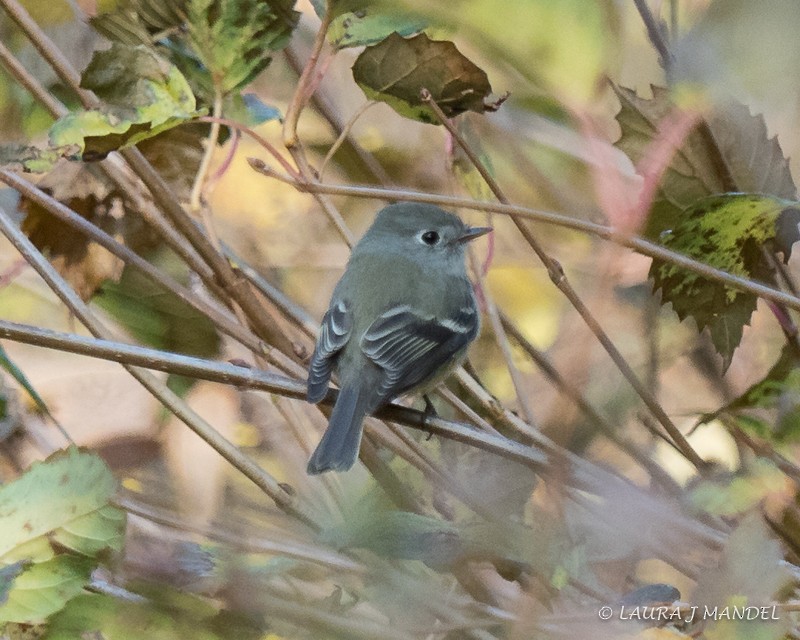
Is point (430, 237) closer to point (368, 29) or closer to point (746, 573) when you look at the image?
point (368, 29)

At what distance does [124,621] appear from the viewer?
918 mm

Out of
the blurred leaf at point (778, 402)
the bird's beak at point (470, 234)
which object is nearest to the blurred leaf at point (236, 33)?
the bird's beak at point (470, 234)

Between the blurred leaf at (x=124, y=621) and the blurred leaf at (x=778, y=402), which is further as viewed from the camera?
the blurred leaf at (x=778, y=402)

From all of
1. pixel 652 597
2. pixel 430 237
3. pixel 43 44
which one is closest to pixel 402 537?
pixel 652 597

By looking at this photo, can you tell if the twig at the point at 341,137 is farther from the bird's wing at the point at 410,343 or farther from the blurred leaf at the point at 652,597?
the blurred leaf at the point at 652,597

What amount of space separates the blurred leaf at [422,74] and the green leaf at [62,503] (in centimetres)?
81

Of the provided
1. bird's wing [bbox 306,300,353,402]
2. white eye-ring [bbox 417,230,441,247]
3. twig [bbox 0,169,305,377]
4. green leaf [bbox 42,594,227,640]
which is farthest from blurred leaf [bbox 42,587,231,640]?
white eye-ring [bbox 417,230,441,247]

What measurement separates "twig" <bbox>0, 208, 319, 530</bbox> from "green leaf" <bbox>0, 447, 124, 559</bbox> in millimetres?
312

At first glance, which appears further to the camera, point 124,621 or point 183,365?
point 183,365

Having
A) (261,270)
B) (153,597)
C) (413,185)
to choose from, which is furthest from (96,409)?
(153,597)

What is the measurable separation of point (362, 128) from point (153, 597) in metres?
2.36

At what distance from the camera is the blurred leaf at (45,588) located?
973 millimetres

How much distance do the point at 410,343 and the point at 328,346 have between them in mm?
189

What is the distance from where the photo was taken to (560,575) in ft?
3.73
